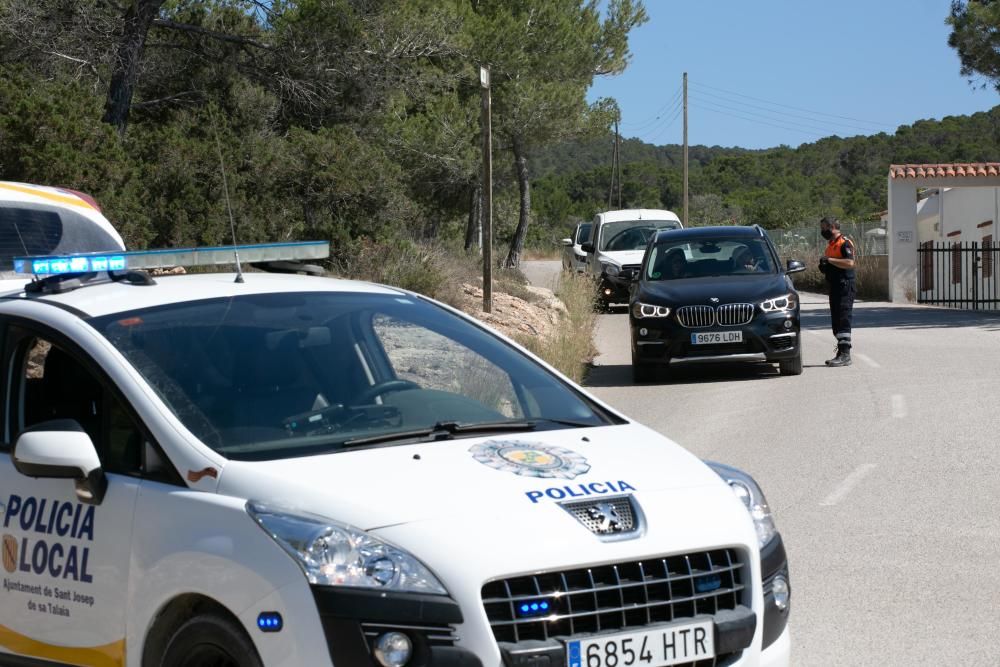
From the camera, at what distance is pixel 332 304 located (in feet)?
17.0

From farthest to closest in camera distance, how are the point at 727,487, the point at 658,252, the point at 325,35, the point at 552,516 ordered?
the point at 325,35 → the point at 658,252 → the point at 727,487 → the point at 552,516

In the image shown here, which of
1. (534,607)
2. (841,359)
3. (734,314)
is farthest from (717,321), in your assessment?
(534,607)

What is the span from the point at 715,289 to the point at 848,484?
6.99 metres

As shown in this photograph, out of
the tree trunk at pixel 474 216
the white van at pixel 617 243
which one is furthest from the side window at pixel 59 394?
the tree trunk at pixel 474 216

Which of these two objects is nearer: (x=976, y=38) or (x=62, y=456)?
(x=62, y=456)

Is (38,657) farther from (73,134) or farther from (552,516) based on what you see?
(73,134)

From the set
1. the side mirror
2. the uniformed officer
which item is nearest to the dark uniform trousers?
the uniformed officer

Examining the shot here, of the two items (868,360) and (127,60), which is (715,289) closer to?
(868,360)

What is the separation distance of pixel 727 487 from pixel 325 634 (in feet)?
4.59

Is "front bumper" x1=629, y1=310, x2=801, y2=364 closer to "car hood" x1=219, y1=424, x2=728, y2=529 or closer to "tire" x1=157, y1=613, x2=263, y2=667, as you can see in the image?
"car hood" x1=219, y1=424, x2=728, y2=529

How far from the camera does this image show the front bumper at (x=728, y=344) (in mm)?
15984

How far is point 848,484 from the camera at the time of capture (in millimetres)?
9523

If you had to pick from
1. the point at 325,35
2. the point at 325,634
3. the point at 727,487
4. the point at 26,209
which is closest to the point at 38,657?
the point at 325,634

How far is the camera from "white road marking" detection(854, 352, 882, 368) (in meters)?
17.8
